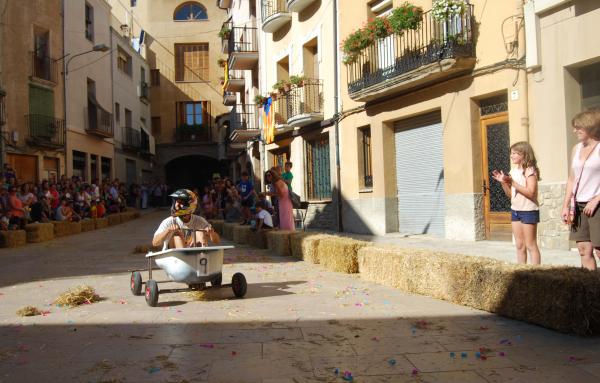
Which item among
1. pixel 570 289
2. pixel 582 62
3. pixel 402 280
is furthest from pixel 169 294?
pixel 582 62

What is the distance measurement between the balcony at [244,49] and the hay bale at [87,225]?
955cm

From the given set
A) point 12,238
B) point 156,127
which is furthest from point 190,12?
point 12,238

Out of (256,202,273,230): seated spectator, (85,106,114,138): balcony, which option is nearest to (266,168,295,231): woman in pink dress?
(256,202,273,230): seated spectator

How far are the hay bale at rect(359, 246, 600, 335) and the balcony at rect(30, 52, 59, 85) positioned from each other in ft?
69.6

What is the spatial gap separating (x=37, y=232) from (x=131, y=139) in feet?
69.2

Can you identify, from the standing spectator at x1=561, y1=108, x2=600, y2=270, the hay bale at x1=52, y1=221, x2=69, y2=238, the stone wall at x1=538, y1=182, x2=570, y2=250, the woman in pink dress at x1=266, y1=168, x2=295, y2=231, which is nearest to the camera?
the standing spectator at x1=561, y1=108, x2=600, y2=270

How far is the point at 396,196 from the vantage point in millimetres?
15203

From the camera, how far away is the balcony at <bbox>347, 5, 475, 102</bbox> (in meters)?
11.8

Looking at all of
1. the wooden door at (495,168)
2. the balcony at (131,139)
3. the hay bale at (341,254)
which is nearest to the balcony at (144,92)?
the balcony at (131,139)

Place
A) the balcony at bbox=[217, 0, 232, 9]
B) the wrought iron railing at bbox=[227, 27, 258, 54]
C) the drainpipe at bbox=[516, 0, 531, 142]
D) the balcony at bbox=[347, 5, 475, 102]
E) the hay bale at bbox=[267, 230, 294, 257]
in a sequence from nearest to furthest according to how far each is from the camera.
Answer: the drainpipe at bbox=[516, 0, 531, 142] → the hay bale at bbox=[267, 230, 294, 257] → the balcony at bbox=[347, 5, 475, 102] → the wrought iron railing at bbox=[227, 27, 258, 54] → the balcony at bbox=[217, 0, 232, 9]

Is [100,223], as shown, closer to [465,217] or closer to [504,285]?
[465,217]

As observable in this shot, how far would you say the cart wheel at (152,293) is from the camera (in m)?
6.20

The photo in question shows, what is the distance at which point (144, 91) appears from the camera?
1604 inches

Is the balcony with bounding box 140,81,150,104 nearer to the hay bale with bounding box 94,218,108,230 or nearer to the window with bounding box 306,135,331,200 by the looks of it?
the hay bale with bounding box 94,218,108,230
